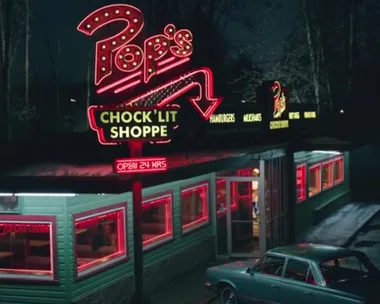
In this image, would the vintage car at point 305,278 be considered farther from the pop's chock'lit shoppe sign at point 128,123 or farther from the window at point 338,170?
the window at point 338,170

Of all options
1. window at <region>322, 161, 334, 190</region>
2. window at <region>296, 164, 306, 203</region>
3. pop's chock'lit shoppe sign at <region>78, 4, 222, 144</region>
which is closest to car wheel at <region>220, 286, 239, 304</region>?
pop's chock'lit shoppe sign at <region>78, 4, 222, 144</region>

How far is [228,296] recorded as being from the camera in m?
13.7

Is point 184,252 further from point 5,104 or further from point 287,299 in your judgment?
point 5,104

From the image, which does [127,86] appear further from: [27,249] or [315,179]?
[315,179]

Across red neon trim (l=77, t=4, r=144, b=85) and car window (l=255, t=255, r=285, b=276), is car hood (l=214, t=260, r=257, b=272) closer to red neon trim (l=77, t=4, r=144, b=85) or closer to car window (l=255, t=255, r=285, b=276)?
car window (l=255, t=255, r=285, b=276)

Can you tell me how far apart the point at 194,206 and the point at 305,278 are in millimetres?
7007

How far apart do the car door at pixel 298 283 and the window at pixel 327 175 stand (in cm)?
1548

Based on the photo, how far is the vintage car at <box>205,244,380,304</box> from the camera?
1148 cm

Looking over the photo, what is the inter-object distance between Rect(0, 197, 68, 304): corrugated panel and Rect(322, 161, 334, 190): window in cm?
1681

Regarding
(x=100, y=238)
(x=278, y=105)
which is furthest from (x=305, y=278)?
(x=278, y=105)

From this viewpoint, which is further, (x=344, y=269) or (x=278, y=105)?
(x=278, y=105)

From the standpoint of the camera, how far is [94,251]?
13.9m

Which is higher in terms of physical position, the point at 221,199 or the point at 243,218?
the point at 221,199

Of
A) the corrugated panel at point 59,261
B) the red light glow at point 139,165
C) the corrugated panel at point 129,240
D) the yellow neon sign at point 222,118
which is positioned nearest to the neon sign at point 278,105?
the yellow neon sign at point 222,118
